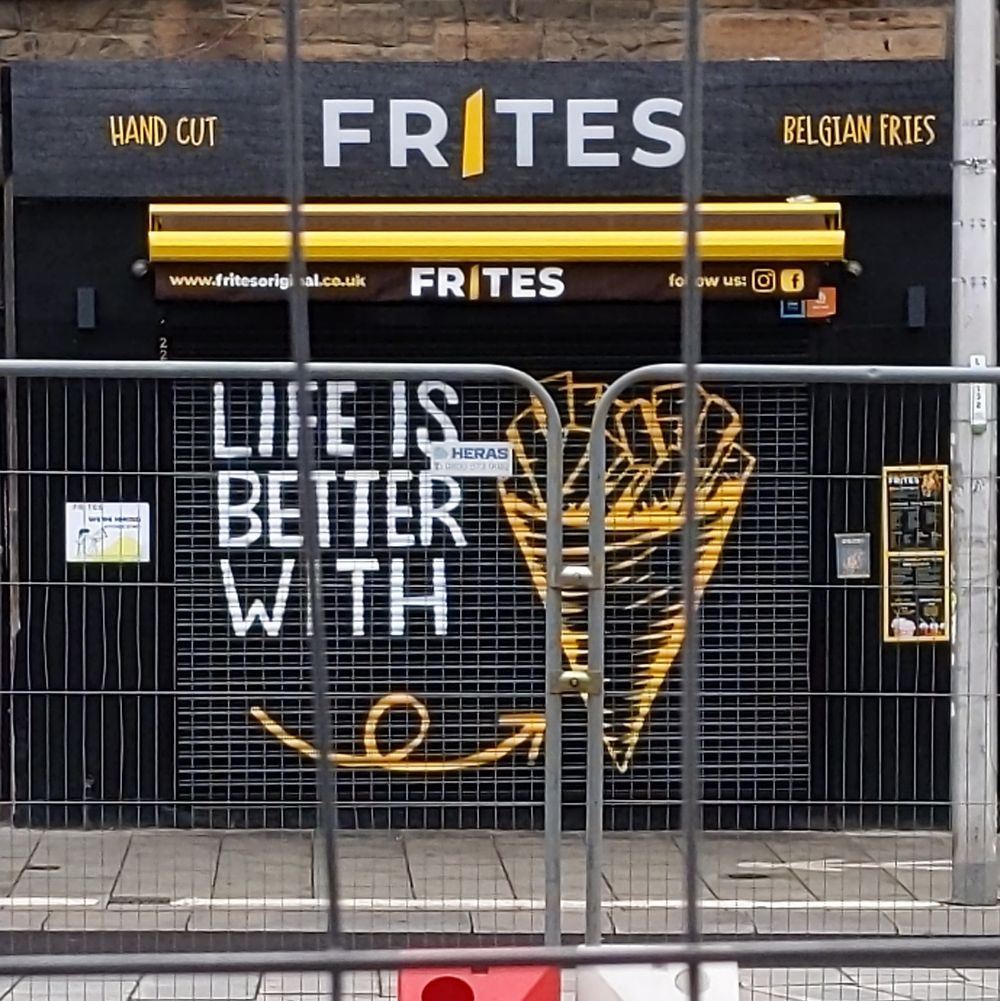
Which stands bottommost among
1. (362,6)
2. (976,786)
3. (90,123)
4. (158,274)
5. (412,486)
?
(976,786)

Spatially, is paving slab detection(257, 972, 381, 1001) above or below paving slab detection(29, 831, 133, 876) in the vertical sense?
below

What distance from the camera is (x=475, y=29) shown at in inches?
356

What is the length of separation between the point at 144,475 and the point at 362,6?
430 centimetres

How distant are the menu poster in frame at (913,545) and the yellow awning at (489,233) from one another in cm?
324

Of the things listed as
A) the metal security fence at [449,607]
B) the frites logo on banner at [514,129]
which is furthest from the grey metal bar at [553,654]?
the frites logo on banner at [514,129]

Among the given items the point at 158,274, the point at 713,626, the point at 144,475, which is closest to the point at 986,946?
the point at 713,626

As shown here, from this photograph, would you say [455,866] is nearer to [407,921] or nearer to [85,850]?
[407,921]

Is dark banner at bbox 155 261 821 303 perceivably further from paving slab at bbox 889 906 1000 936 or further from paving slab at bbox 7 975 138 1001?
paving slab at bbox 7 975 138 1001

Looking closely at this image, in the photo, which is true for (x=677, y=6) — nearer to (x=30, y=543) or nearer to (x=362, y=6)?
(x=362, y=6)

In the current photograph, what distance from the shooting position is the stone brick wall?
9008mm

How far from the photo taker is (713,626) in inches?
212

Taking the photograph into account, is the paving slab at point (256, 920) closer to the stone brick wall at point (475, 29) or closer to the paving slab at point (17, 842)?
the paving slab at point (17, 842)

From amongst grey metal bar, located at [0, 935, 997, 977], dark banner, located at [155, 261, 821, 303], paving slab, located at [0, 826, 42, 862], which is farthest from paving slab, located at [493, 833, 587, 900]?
dark banner, located at [155, 261, 821, 303]

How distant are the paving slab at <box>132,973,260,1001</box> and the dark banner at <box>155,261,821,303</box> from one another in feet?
11.7
